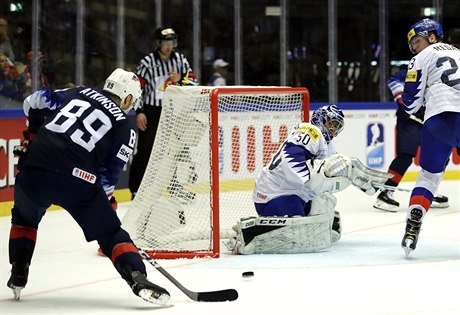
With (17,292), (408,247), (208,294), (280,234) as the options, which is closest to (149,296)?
(208,294)

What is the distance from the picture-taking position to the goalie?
5.93 meters

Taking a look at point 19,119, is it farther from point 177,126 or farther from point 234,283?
point 234,283

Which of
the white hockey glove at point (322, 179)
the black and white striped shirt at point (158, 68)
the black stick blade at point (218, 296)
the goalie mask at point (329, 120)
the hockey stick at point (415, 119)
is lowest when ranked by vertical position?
the black stick blade at point (218, 296)

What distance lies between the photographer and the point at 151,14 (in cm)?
1104

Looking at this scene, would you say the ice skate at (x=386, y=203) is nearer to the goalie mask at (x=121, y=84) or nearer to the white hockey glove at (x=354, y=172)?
the white hockey glove at (x=354, y=172)

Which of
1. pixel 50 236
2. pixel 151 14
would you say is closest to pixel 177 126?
pixel 50 236

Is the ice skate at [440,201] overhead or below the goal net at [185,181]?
below

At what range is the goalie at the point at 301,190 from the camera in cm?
593

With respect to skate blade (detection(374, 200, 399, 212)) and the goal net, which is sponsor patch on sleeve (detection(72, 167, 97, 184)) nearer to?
the goal net

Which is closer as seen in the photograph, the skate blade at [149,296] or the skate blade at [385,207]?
the skate blade at [149,296]

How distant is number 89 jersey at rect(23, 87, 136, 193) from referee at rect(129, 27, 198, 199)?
3630 millimetres

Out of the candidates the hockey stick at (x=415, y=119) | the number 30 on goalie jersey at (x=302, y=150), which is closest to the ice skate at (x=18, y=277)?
the number 30 on goalie jersey at (x=302, y=150)

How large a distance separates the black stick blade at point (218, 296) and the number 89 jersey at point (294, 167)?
1.38 m

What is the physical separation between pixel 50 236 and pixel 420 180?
239cm
